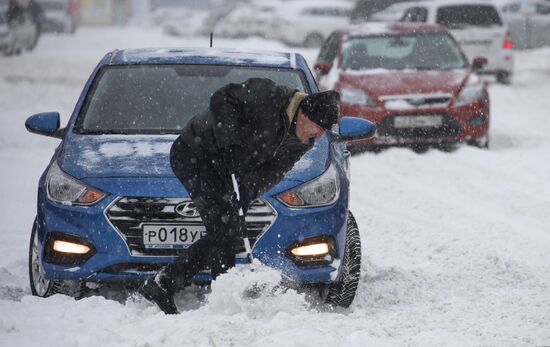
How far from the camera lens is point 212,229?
15.5 ft

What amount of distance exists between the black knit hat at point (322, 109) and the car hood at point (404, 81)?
274 inches

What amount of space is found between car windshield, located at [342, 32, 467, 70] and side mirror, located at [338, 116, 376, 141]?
6.16m

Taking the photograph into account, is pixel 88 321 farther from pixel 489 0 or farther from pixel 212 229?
pixel 489 0

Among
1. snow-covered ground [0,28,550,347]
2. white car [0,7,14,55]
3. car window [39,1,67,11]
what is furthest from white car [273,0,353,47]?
snow-covered ground [0,28,550,347]

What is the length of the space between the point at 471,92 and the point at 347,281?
655 cm

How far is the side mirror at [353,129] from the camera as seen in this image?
595cm

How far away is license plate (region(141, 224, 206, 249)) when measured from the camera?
4.92 metres

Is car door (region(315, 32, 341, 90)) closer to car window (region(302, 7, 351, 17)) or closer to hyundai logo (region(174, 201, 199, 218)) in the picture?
hyundai logo (region(174, 201, 199, 218))

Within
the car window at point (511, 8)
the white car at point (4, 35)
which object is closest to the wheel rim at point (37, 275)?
the white car at point (4, 35)

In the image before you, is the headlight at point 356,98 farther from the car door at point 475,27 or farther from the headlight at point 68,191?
the car door at point 475,27

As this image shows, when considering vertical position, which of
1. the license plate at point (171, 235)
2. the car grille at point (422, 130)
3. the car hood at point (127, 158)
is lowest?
the car grille at point (422, 130)

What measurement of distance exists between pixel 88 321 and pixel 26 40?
24584 millimetres

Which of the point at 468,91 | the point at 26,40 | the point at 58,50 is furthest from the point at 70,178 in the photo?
the point at 58,50

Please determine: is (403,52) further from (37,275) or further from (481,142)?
(37,275)
